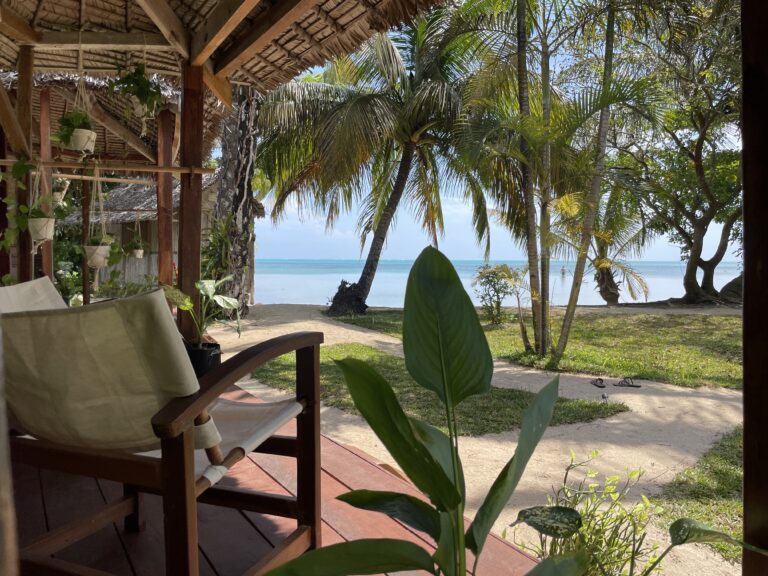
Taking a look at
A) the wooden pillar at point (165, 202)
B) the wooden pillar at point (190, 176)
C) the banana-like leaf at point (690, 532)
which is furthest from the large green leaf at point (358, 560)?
the wooden pillar at point (165, 202)

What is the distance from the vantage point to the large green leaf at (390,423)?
2.89ft

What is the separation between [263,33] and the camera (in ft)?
10.0

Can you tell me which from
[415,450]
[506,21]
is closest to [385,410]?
[415,450]

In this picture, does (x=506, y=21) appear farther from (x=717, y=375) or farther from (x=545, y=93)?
(x=717, y=375)

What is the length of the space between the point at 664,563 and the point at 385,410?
2152 millimetres

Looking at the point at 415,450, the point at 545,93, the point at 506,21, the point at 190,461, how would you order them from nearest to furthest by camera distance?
the point at 415,450
the point at 190,461
the point at 545,93
the point at 506,21

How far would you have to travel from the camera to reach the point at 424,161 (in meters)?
11.7

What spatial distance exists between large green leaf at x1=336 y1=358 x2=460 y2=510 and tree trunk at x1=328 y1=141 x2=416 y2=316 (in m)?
9.97

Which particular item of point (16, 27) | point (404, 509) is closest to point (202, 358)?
point (16, 27)

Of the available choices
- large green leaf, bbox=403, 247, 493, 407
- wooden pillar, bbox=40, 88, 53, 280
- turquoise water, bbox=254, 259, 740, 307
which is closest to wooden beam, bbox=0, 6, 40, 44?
wooden pillar, bbox=40, 88, 53, 280

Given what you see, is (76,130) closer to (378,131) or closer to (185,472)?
(185,472)

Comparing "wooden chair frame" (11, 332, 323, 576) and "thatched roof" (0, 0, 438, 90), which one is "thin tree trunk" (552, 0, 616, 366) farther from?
"wooden chair frame" (11, 332, 323, 576)

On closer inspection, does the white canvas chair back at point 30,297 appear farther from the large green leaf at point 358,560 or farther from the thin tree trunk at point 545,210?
the thin tree trunk at point 545,210

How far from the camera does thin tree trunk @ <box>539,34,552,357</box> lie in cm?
664
